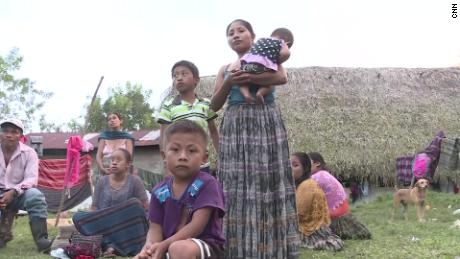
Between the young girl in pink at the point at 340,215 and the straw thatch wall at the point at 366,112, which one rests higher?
the straw thatch wall at the point at 366,112

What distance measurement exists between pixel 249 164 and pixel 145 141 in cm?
1290

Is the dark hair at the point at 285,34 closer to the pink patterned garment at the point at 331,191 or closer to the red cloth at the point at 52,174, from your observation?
the pink patterned garment at the point at 331,191

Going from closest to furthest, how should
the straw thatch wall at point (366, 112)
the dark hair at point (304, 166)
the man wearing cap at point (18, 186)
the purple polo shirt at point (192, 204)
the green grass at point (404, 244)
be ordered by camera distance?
the purple polo shirt at point (192, 204) < the green grass at point (404, 244) < the man wearing cap at point (18, 186) < the dark hair at point (304, 166) < the straw thatch wall at point (366, 112)

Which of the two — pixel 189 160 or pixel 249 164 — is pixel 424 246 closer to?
pixel 249 164

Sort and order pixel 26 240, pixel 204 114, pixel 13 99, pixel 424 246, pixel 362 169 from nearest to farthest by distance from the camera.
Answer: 1. pixel 204 114
2. pixel 424 246
3. pixel 26 240
4. pixel 362 169
5. pixel 13 99

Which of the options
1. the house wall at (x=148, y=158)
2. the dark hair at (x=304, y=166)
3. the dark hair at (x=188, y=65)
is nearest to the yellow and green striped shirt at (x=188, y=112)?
the dark hair at (x=188, y=65)

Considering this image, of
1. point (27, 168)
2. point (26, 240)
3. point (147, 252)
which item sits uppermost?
point (27, 168)

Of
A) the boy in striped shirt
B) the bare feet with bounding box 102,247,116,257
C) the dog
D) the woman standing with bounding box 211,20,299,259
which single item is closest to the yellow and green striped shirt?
the boy in striped shirt

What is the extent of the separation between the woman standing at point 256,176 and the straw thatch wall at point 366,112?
28.1ft

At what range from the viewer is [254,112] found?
3281 mm

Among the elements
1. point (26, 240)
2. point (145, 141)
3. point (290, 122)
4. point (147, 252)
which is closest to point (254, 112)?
point (147, 252)

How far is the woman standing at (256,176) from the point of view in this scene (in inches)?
124

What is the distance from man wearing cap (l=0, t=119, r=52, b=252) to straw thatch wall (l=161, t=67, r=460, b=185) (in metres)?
7.77

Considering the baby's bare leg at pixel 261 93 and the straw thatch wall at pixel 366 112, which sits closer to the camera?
A: the baby's bare leg at pixel 261 93
